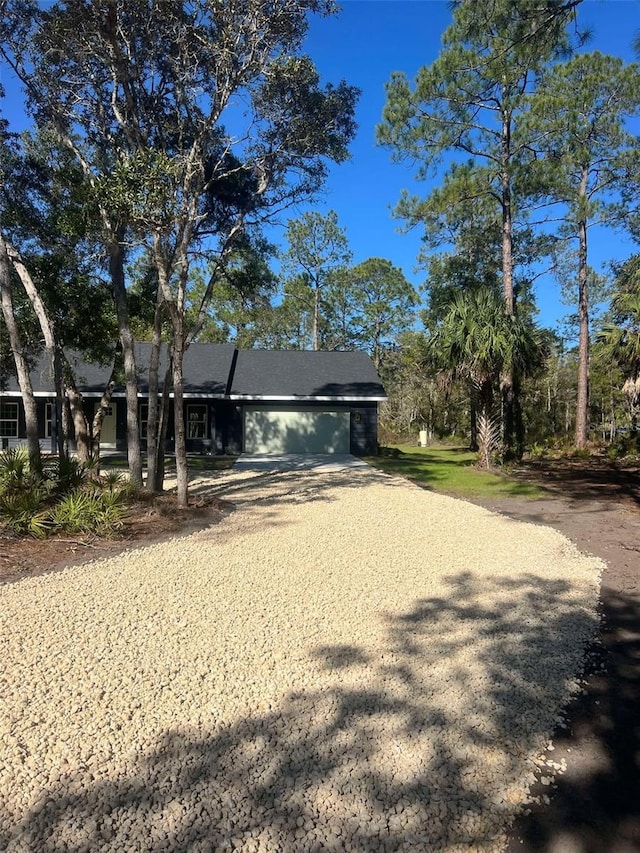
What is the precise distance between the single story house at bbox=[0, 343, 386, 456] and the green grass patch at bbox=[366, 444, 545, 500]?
83.1 inches

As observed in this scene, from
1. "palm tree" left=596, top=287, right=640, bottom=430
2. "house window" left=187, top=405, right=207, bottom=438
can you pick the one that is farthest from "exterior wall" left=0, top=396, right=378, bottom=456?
"palm tree" left=596, top=287, right=640, bottom=430

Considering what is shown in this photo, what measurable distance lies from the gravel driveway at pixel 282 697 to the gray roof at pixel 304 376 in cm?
1498

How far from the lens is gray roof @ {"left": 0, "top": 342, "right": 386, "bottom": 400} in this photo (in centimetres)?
2028

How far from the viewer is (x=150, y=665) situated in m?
3.56

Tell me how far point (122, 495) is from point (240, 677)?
531 cm

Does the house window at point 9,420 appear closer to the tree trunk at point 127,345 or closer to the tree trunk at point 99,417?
the tree trunk at point 99,417

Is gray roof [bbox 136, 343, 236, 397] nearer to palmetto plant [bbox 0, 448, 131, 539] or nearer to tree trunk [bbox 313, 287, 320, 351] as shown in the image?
palmetto plant [bbox 0, 448, 131, 539]

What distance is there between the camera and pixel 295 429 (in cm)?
2134

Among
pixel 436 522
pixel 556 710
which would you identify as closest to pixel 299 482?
pixel 436 522

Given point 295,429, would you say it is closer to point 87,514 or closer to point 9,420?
point 9,420

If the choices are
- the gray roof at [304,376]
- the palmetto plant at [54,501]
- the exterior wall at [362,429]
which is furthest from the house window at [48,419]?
the palmetto plant at [54,501]

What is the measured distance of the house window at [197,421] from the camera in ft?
68.7

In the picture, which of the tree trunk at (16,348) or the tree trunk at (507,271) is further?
the tree trunk at (507,271)

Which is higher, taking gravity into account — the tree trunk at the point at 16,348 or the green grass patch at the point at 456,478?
the tree trunk at the point at 16,348
